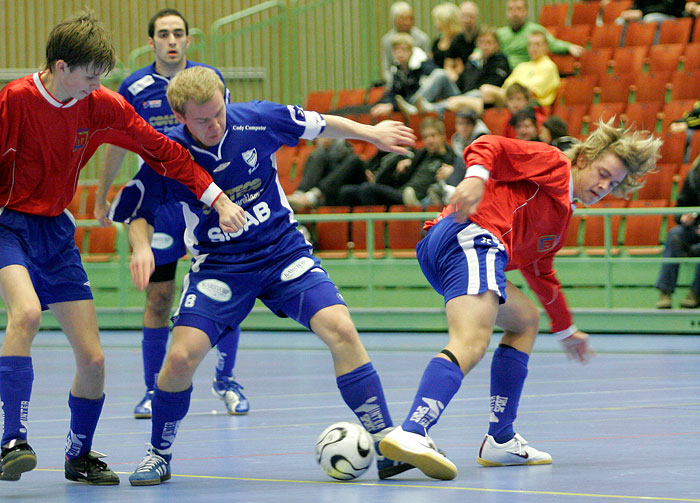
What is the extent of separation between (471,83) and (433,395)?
10.0m

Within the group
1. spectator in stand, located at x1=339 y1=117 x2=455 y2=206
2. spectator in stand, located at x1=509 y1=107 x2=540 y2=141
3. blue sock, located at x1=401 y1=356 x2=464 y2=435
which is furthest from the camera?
spectator in stand, located at x1=339 y1=117 x2=455 y2=206

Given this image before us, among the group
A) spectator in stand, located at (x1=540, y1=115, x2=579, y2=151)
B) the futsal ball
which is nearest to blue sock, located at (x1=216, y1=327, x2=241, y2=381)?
the futsal ball

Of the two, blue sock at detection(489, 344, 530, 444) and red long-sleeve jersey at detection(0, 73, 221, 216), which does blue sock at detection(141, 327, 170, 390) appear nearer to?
red long-sleeve jersey at detection(0, 73, 221, 216)

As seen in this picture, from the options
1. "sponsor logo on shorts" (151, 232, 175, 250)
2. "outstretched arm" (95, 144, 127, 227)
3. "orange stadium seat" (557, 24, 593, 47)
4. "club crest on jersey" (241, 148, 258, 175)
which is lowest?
→ "sponsor logo on shorts" (151, 232, 175, 250)

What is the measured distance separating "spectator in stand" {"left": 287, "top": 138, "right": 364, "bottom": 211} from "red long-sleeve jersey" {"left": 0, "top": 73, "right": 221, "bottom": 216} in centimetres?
806

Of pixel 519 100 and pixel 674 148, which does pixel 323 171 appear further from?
pixel 674 148

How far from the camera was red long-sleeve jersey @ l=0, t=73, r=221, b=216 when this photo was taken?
4.45 m

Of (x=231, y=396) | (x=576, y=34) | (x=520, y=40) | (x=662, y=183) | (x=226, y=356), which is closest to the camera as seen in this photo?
(x=231, y=396)

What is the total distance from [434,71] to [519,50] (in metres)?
1.11

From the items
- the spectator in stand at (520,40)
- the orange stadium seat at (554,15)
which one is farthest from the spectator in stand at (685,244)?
the orange stadium seat at (554,15)

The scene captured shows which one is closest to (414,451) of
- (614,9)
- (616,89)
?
(616,89)

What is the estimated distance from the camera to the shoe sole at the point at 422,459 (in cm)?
400

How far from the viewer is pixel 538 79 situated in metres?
13.2

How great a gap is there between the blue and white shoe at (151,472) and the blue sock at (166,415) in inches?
1.6
